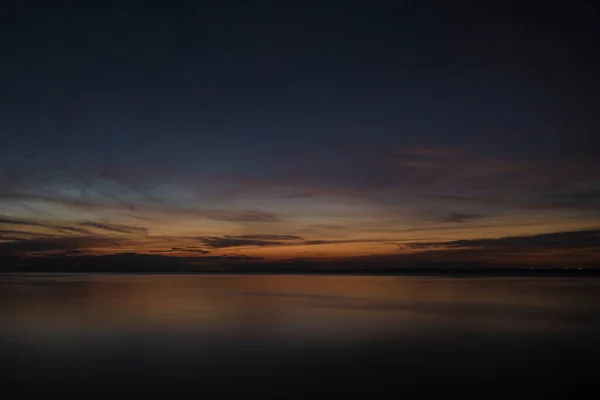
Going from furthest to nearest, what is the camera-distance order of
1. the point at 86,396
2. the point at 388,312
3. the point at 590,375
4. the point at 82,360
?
the point at 388,312
the point at 82,360
the point at 590,375
the point at 86,396

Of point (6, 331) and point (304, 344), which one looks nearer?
point (304, 344)

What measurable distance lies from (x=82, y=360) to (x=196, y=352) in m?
3.43

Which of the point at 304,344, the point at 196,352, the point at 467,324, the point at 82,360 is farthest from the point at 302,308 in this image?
the point at 82,360

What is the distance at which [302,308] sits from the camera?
1289 inches

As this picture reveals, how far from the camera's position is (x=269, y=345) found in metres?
18.6

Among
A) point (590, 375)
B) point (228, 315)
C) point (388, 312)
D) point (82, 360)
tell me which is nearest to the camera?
point (590, 375)

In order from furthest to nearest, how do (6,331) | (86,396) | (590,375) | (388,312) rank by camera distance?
(388,312), (6,331), (590,375), (86,396)

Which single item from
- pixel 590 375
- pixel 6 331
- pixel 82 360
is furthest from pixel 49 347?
pixel 590 375

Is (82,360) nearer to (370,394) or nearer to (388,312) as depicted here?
(370,394)

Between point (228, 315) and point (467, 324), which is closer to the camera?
point (467, 324)

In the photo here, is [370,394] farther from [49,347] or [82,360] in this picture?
[49,347]

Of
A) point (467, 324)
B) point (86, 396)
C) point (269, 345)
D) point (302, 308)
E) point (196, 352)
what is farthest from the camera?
point (302, 308)

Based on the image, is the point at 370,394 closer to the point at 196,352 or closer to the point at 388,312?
the point at 196,352

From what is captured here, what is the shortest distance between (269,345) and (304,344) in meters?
1.24
